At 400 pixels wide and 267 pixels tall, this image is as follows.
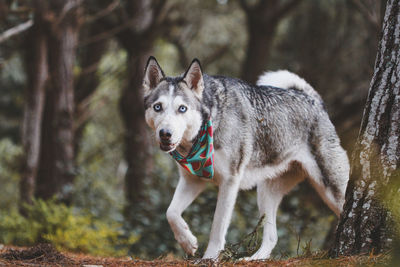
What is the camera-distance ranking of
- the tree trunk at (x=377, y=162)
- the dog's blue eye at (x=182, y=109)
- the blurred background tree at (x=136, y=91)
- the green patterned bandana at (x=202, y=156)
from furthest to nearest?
1. the blurred background tree at (x=136, y=91)
2. the green patterned bandana at (x=202, y=156)
3. the dog's blue eye at (x=182, y=109)
4. the tree trunk at (x=377, y=162)

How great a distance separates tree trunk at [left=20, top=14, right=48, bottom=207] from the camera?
10883 mm

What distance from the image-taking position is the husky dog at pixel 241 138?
4824mm

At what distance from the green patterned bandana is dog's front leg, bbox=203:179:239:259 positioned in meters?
0.24

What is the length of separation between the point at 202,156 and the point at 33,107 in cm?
721

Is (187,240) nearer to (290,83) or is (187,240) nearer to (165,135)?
(165,135)

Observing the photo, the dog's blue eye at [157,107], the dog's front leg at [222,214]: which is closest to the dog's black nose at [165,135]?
the dog's blue eye at [157,107]

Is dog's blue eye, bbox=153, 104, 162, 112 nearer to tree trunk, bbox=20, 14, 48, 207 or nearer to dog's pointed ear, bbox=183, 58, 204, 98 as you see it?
dog's pointed ear, bbox=183, 58, 204, 98

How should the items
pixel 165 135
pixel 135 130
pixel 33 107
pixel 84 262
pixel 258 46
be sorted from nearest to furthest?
pixel 84 262, pixel 165 135, pixel 33 107, pixel 135 130, pixel 258 46

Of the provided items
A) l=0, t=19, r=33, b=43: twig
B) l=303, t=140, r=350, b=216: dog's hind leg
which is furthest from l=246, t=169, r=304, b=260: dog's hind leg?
l=0, t=19, r=33, b=43: twig

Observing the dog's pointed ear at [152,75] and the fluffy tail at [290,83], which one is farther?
the fluffy tail at [290,83]

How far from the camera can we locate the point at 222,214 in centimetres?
501

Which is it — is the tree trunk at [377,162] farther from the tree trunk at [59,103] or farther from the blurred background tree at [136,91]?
the tree trunk at [59,103]

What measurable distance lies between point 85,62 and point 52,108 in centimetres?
638

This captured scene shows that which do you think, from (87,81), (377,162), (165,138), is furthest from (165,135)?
(87,81)
